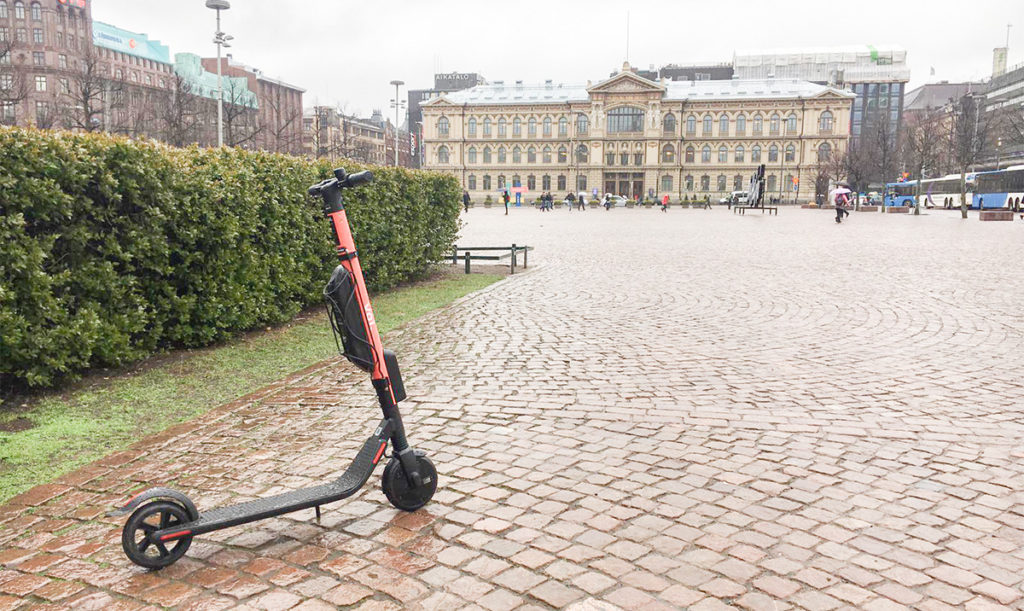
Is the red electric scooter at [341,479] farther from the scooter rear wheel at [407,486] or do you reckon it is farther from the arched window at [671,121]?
the arched window at [671,121]

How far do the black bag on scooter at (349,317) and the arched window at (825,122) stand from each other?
108 meters

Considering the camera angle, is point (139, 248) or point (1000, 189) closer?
point (139, 248)

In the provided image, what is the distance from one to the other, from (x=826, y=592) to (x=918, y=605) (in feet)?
1.06

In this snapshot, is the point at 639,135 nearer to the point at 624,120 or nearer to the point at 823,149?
the point at 624,120

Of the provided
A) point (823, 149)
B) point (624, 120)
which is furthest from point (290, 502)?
point (823, 149)

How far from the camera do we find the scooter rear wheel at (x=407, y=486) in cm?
365

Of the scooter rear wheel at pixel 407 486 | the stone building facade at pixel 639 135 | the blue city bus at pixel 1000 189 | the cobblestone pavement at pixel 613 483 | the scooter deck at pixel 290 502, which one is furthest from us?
the stone building facade at pixel 639 135

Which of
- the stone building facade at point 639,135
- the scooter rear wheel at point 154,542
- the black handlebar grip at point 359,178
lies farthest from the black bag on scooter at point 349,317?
the stone building facade at point 639,135

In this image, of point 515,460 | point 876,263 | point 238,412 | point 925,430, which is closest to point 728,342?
point 925,430

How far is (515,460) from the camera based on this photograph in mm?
4445

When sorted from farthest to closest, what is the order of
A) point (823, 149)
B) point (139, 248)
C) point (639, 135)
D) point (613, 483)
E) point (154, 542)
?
point (639, 135)
point (823, 149)
point (139, 248)
point (613, 483)
point (154, 542)

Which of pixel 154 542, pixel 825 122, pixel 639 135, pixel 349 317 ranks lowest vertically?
pixel 154 542

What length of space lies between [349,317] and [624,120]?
107m

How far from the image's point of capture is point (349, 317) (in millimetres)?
3332
